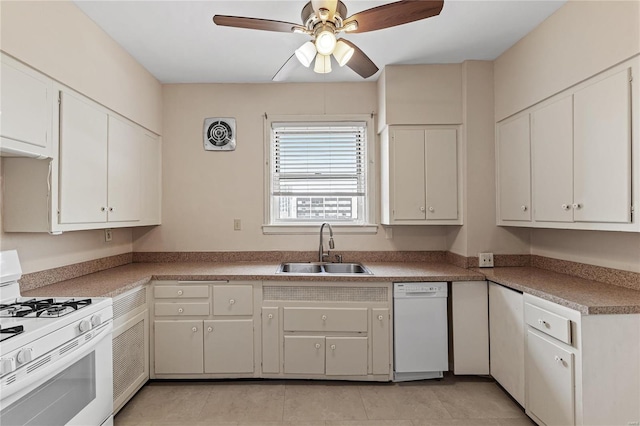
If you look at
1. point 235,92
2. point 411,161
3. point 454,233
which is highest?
point 235,92

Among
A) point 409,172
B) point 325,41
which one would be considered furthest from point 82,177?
point 409,172

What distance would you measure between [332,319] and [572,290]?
1558mm

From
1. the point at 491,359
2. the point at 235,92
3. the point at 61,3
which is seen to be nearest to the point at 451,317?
the point at 491,359

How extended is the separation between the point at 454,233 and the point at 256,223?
6.17 feet

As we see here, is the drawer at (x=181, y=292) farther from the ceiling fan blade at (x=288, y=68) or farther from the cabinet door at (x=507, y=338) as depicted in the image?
the cabinet door at (x=507, y=338)

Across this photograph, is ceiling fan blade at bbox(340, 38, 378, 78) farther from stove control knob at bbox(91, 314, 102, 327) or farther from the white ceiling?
stove control knob at bbox(91, 314, 102, 327)

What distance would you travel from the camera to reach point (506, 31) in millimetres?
2379

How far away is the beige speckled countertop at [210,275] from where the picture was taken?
2.08 metres

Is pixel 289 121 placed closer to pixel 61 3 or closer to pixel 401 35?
pixel 401 35

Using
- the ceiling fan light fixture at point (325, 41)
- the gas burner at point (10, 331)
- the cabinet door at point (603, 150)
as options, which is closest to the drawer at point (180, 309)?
the gas burner at point (10, 331)

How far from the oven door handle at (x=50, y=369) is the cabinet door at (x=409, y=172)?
2298 millimetres

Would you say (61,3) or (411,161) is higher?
(61,3)

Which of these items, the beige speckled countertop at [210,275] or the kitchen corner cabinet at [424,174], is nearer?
the beige speckled countertop at [210,275]

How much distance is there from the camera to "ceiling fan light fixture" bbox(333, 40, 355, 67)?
6.10 feet
